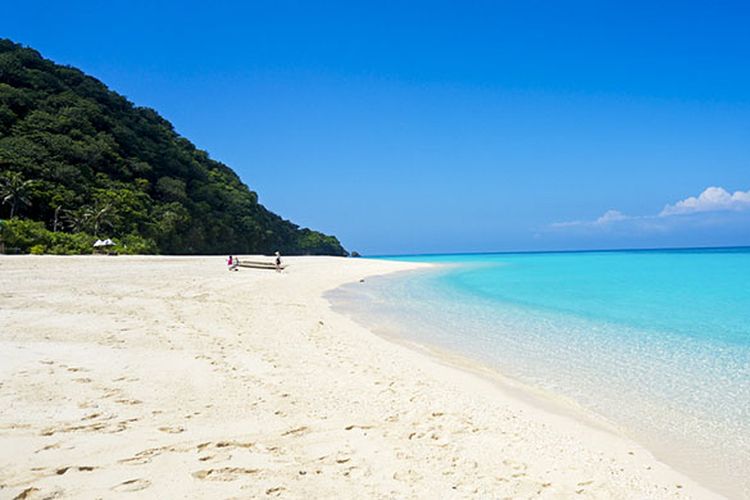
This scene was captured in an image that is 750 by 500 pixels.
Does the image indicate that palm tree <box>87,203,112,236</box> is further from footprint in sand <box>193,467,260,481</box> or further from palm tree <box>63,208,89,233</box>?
footprint in sand <box>193,467,260,481</box>

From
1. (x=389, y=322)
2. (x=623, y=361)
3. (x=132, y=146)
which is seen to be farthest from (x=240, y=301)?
(x=132, y=146)

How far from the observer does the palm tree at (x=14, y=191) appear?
116 ft

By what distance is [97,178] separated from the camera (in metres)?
48.1

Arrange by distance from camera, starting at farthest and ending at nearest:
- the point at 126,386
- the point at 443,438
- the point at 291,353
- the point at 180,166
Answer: the point at 180,166, the point at 291,353, the point at 126,386, the point at 443,438

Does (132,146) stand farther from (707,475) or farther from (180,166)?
(707,475)

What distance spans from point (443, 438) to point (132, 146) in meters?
67.9

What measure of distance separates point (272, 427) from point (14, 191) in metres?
42.8

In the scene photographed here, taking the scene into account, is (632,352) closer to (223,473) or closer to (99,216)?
(223,473)

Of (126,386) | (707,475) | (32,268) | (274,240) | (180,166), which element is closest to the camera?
(707,475)

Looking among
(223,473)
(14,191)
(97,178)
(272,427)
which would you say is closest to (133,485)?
(223,473)

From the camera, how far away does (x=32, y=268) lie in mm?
19500

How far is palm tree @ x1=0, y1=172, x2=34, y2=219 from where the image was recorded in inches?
1388

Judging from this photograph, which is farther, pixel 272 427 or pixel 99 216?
pixel 99 216

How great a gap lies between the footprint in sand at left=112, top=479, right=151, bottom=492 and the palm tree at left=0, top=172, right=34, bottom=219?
42.5 meters
